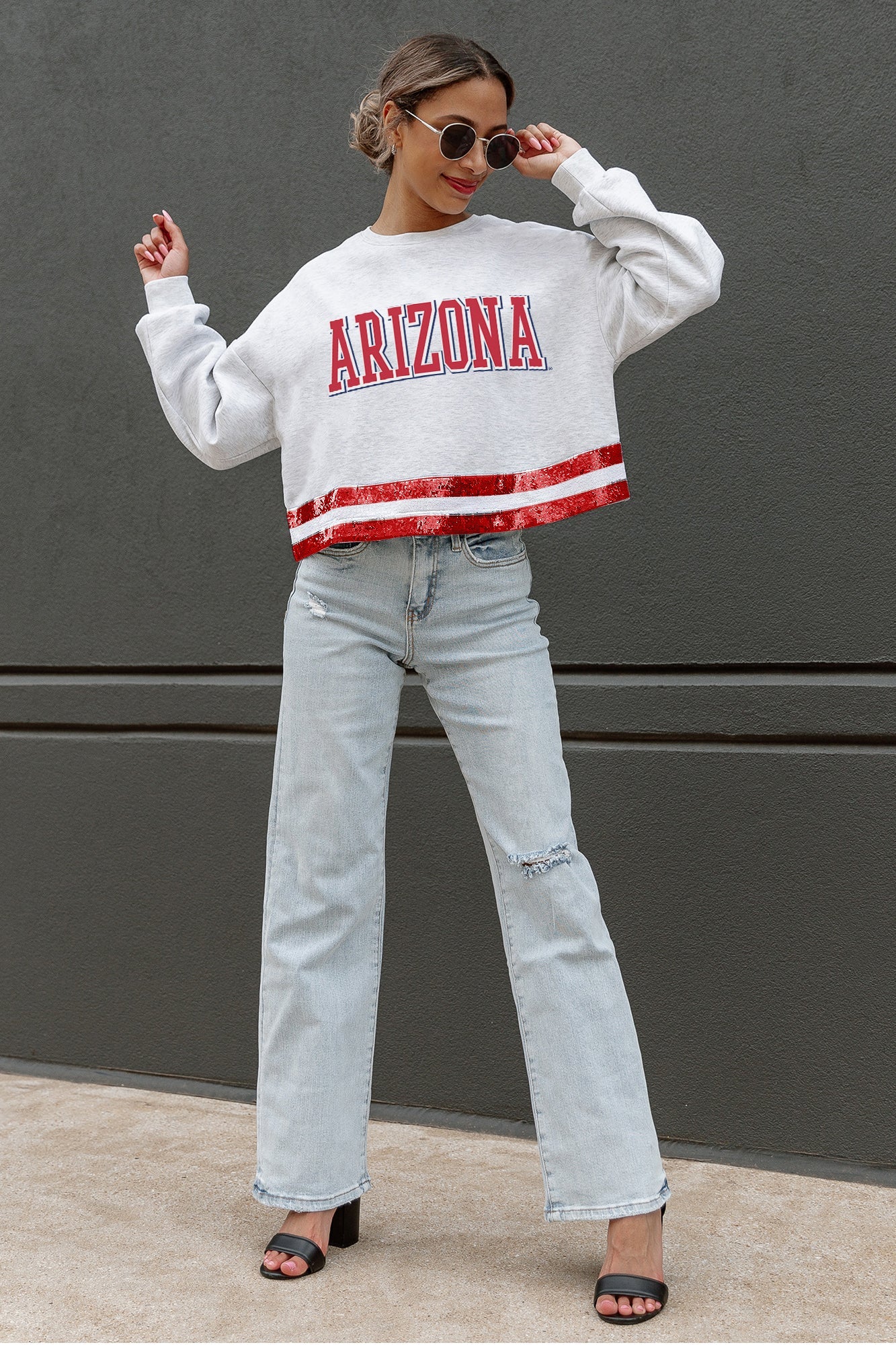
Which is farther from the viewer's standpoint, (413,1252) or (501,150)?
(413,1252)

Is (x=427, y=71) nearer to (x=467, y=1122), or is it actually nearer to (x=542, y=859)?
(x=542, y=859)

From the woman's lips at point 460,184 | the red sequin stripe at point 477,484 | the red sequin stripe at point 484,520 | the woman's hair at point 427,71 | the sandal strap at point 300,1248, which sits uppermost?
the woman's hair at point 427,71

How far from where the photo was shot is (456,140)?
6.25 feet

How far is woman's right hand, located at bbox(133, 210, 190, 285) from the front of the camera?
2.16 meters

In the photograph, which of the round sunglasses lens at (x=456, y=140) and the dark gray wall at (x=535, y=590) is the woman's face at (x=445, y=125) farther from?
the dark gray wall at (x=535, y=590)

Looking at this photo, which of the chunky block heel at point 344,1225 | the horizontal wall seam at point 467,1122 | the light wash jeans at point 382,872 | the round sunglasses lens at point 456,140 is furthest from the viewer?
the horizontal wall seam at point 467,1122

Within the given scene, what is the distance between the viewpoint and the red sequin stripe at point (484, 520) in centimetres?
197

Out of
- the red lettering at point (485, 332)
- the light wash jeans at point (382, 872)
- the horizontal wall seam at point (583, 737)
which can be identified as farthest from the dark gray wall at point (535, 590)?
the red lettering at point (485, 332)

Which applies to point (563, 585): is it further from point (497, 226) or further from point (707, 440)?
point (497, 226)

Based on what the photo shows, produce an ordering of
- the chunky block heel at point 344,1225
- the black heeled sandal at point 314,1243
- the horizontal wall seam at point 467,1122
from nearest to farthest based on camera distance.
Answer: the black heeled sandal at point 314,1243 → the chunky block heel at point 344,1225 → the horizontal wall seam at point 467,1122

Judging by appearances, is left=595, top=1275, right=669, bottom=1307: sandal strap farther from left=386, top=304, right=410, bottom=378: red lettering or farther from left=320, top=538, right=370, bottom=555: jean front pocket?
left=386, top=304, right=410, bottom=378: red lettering

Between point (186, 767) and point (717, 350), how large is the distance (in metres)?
1.58

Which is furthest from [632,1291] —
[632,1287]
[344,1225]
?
[344,1225]

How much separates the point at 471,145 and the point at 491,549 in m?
0.60
